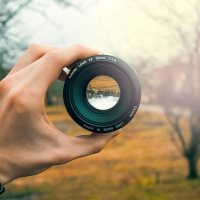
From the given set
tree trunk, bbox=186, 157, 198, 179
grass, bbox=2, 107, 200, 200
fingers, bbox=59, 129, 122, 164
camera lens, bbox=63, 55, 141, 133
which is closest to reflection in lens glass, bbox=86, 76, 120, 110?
camera lens, bbox=63, 55, 141, 133

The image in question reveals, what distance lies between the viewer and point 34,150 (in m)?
0.97

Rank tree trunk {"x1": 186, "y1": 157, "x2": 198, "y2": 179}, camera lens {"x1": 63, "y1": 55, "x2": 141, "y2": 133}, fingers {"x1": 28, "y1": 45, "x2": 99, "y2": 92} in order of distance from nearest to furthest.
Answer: fingers {"x1": 28, "y1": 45, "x2": 99, "y2": 92}
camera lens {"x1": 63, "y1": 55, "x2": 141, "y2": 133}
tree trunk {"x1": 186, "y1": 157, "x2": 198, "y2": 179}

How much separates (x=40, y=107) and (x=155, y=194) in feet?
20.5

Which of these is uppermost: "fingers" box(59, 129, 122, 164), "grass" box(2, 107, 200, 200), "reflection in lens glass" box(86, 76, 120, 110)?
"reflection in lens glass" box(86, 76, 120, 110)

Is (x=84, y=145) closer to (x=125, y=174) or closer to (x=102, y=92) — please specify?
(x=102, y=92)

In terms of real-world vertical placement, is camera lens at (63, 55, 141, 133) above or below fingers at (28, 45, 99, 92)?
below

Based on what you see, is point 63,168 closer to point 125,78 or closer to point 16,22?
point 16,22

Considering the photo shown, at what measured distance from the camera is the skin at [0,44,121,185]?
0.91 m

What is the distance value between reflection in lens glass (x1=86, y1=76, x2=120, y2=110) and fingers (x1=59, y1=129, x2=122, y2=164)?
0.13 m

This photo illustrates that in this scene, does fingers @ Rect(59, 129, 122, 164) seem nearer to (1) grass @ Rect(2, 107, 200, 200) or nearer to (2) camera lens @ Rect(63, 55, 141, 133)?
(2) camera lens @ Rect(63, 55, 141, 133)

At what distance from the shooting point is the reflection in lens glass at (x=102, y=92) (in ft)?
3.75

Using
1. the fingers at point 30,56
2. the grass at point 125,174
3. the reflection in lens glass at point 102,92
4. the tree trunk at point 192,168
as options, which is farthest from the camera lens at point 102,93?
the tree trunk at point 192,168

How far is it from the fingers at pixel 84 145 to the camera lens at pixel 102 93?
22 millimetres

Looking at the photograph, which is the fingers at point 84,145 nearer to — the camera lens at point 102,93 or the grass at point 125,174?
the camera lens at point 102,93
